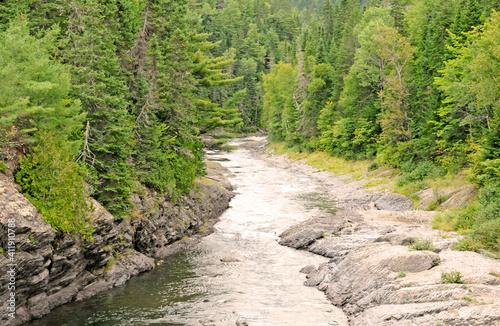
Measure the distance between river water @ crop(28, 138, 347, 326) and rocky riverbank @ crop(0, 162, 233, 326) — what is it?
0.83 meters

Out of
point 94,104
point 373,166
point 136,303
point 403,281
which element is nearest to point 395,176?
point 373,166

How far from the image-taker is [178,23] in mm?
34312

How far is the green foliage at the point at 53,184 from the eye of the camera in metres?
18.7

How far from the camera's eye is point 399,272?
751 inches

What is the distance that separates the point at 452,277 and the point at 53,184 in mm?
18151

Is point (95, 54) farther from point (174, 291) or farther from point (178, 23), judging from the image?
point (174, 291)

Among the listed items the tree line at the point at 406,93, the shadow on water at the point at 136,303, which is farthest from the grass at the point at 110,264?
the tree line at the point at 406,93

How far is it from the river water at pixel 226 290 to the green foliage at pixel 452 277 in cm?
473

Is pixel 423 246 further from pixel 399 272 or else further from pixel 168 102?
pixel 168 102

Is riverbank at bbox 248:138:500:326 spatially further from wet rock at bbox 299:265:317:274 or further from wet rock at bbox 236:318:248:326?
wet rock at bbox 236:318:248:326

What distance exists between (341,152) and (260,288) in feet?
140

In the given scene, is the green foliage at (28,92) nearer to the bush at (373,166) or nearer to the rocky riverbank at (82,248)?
the rocky riverbank at (82,248)

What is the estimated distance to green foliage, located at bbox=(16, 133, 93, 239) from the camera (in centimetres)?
1870

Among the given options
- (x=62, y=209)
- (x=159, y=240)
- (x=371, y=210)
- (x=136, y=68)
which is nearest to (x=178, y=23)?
(x=136, y=68)
